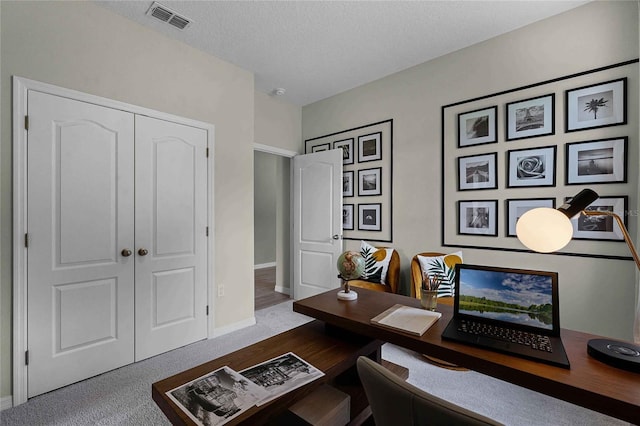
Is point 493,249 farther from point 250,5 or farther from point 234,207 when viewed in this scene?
point 250,5

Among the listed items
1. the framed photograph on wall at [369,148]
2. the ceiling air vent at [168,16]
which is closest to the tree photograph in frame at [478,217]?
the framed photograph on wall at [369,148]

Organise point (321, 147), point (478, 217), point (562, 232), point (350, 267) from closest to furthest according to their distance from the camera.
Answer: point (562, 232)
point (350, 267)
point (478, 217)
point (321, 147)

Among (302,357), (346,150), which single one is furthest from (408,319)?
(346,150)

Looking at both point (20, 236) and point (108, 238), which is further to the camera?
point (108, 238)

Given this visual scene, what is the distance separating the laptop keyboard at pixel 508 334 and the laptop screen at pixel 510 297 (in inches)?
1.2

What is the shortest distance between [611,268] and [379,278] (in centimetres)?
181

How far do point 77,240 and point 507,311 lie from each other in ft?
8.84

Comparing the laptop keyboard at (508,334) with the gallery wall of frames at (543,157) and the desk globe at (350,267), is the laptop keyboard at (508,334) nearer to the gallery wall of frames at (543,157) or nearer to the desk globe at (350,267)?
the desk globe at (350,267)

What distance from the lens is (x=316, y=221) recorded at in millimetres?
3988

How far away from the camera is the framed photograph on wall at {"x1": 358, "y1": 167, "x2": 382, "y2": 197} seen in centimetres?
355

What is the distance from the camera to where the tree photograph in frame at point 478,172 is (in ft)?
8.88

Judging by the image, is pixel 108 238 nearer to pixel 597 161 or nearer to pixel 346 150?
pixel 346 150

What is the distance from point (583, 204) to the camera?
3.22 feet

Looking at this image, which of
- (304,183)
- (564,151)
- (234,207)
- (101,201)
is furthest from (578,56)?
(101,201)
